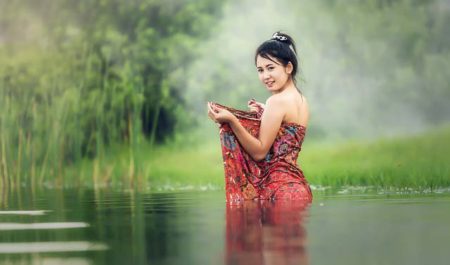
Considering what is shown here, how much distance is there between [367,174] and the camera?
453 inches

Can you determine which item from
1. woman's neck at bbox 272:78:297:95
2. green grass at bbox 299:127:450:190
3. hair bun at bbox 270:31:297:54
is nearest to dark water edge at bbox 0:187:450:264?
woman's neck at bbox 272:78:297:95

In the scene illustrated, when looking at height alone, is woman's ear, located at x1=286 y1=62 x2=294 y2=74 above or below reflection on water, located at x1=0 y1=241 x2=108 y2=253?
above

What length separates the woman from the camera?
6605 mm

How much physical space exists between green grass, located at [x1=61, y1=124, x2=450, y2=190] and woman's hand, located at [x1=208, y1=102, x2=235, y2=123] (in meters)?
4.16

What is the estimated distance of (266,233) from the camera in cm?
495

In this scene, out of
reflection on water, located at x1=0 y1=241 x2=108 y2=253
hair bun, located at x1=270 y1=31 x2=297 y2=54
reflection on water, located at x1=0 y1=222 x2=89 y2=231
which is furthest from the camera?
hair bun, located at x1=270 y1=31 x2=297 y2=54

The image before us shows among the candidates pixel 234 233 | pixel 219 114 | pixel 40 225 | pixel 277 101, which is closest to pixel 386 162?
pixel 277 101

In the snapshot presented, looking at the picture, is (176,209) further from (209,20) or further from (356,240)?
(209,20)

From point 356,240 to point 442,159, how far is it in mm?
9865

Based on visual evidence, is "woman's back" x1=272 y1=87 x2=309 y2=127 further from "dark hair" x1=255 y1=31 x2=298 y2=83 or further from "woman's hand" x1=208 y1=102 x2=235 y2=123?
"woman's hand" x1=208 y1=102 x2=235 y2=123

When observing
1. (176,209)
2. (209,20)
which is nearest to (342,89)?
(209,20)

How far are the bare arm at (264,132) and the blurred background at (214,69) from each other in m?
8.38

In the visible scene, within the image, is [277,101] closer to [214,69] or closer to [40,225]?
[40,225]

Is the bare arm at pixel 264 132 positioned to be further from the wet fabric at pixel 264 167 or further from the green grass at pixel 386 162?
the green grass at pixel 386 162
